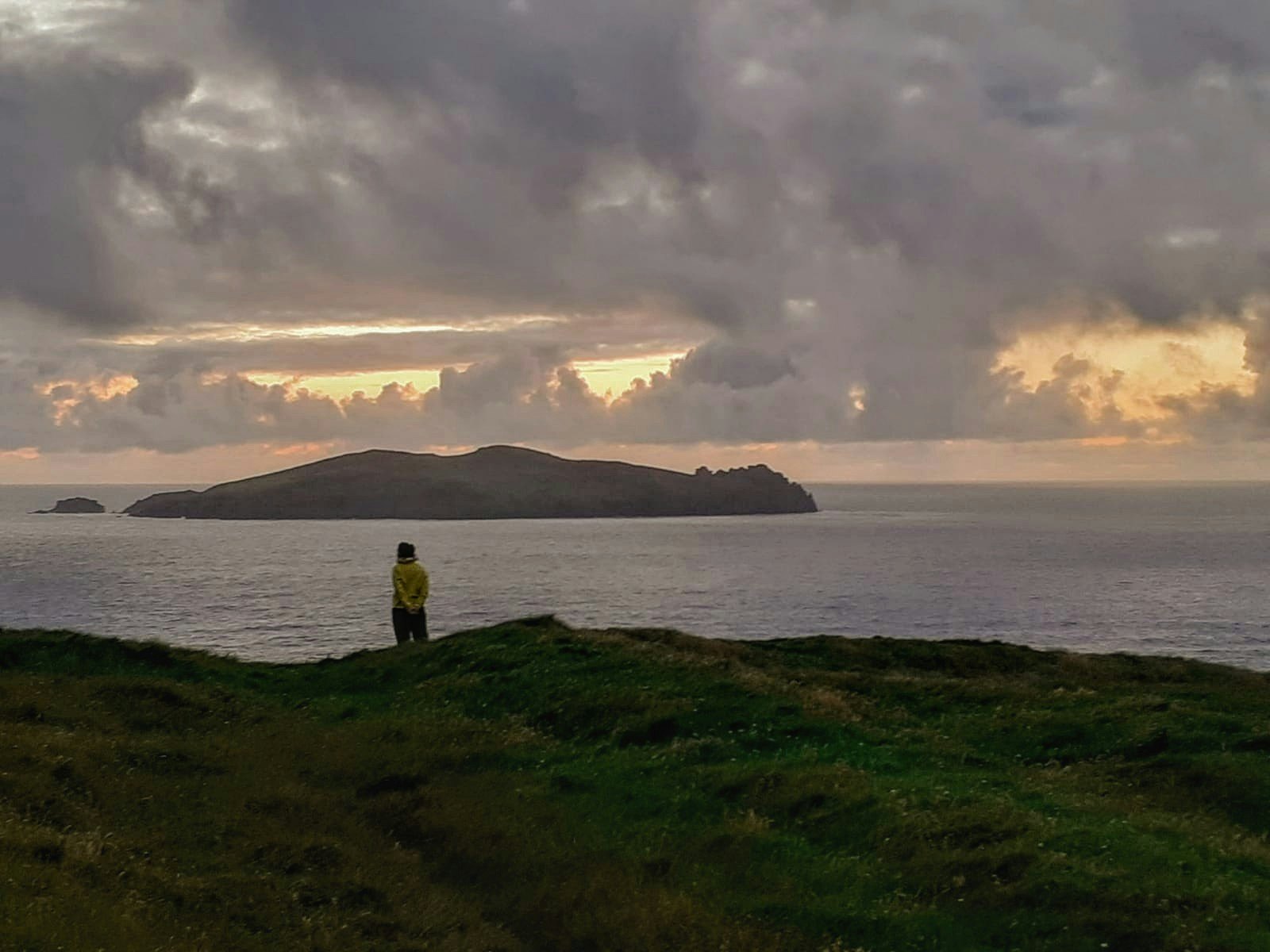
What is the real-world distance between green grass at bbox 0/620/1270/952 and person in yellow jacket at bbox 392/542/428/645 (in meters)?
5.81

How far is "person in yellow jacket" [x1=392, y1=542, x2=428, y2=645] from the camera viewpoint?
112 ft

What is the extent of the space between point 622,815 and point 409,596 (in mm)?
19077

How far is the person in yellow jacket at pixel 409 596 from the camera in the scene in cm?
3422

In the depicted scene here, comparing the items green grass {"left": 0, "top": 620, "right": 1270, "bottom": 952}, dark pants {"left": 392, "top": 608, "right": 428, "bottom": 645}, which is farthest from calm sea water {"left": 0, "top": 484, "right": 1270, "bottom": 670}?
green grass {"left": 0, "top": 620, "right": 1270, "bottom": 952}

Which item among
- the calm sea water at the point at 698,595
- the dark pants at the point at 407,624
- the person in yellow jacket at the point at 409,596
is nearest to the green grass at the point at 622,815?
the person in yellow jacket at the point at 409,596

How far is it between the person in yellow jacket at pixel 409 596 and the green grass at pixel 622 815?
581 cm

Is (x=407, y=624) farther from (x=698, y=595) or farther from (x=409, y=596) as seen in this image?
(x=698, y=595)

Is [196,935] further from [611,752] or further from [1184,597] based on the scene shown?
[1184,597]

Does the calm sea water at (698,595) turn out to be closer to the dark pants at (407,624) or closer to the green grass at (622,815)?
the dark pants at (407,624)

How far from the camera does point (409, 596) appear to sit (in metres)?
35.0

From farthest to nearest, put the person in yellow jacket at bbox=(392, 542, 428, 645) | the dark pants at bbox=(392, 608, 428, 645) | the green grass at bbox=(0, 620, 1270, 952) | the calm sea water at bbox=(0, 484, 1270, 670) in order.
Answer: the calm sea water at bbox=(0, 484, 1270, 670) → the dark pants at bbox=(392, 608, 428, 645) → the person in yellow jacket at bbox=(392, 542, 428, 645) → the green grass at bbox=(0, 620, 1270, 952)

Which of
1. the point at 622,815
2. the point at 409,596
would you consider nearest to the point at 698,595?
the point at 409,596

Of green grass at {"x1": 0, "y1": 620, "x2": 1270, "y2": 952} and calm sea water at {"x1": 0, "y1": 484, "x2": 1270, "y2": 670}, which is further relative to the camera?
calm sea water at {"x1": 0, "y1": 484, "x2": 1270, "y2": 670}

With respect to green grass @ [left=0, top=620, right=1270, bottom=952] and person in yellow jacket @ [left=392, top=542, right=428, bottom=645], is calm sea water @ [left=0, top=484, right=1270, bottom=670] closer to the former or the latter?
person in yellow jacket @ [left=392, top=542, right=428, bottom=645]
